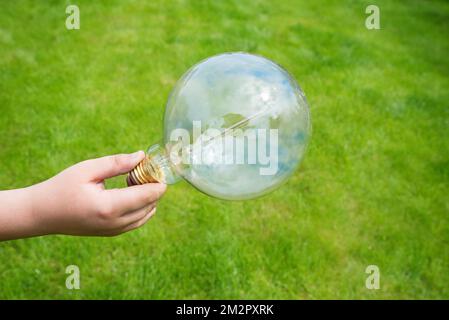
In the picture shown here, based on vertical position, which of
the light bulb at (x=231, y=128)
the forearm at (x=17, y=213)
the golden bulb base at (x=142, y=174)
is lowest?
the forearm at (x=17, y=213)

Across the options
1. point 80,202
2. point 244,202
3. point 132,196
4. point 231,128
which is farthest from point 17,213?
point 244,202

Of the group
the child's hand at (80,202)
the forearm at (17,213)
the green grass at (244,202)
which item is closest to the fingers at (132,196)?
the child's hand at (80,202)

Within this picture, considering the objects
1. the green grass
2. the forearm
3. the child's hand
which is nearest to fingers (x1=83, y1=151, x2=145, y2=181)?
the child's hand

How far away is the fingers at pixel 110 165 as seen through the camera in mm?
1279

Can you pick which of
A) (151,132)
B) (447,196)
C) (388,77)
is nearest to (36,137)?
(151,132)

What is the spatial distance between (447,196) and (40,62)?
3592 millimetres

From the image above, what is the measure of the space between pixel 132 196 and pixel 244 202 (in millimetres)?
1735

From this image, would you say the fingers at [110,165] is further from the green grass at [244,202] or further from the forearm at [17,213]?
the green grass at [244,202]

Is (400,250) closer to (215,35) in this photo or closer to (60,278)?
(60,278)

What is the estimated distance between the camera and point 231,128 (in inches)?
52.6

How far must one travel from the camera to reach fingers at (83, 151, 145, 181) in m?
1.28

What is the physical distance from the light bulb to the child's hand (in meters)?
0.07

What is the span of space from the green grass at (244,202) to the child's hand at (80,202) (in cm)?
115

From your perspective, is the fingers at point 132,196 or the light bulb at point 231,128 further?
the light bulb at point 231,128
